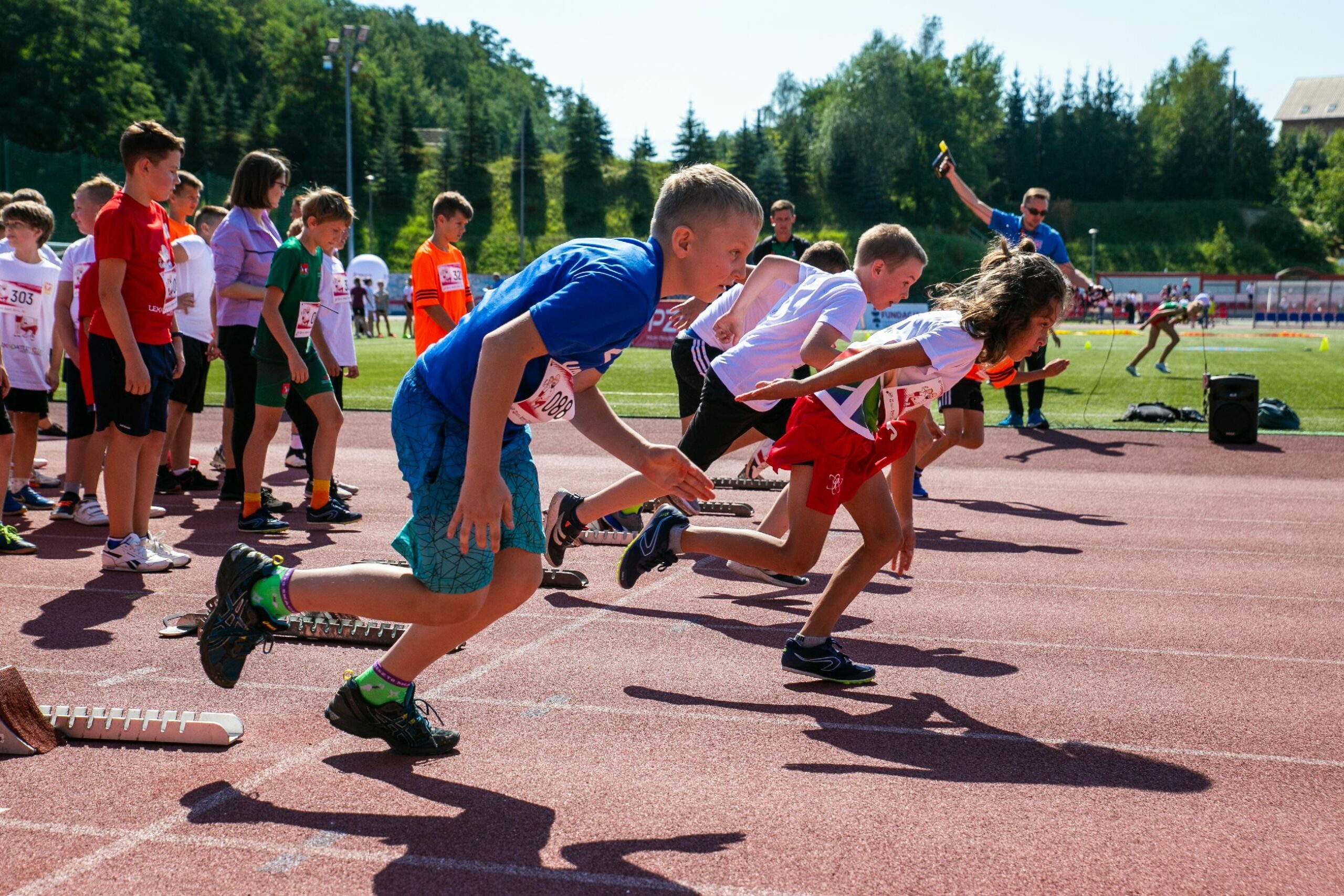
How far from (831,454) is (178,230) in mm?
6219

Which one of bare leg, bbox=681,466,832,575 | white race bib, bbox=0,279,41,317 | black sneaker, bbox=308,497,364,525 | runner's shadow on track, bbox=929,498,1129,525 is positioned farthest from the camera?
runner's shadow on track, bbox=929,498,1129,525

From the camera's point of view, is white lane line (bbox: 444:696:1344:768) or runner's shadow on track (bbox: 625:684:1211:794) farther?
white lane line (bbox: 444:696:1344:768)

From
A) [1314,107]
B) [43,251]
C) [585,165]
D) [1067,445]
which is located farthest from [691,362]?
[1314,107]

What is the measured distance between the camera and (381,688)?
3633mm

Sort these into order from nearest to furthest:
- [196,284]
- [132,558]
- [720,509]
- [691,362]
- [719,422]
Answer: [719,422] → [132,558] → [691,362] → [720,509] → [196,284]

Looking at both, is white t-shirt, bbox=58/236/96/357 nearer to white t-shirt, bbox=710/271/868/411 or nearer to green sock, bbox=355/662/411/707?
white t-shirt, bbox=710/271/868/411

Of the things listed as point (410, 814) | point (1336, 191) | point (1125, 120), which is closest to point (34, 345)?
point (410, 814)

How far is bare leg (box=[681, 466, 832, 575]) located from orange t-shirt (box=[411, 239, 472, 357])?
4292 mm

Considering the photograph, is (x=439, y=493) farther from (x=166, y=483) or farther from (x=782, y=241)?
(x=782, y=241)

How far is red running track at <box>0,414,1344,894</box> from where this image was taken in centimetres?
296

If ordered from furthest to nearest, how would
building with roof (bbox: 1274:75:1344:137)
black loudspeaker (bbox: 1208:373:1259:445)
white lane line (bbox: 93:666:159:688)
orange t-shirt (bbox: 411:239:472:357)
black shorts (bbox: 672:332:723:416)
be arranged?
building with roof (bbox: 1274:75:1344:137) → black loudspeaker (bbox: 1208:373:1259:445) → orange t-shirt (bbox: 411:239:472:357) → black shorts (bbox: 672:332:723:416) → white lane line (bbox: 93:666:159:688)

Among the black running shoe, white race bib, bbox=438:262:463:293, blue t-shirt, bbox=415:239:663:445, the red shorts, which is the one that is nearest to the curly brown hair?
the red shorts

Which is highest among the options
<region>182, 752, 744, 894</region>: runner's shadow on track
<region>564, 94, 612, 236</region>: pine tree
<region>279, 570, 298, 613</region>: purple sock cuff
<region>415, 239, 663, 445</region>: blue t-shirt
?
<region>564, 94, 612, 236</region>: pine tree

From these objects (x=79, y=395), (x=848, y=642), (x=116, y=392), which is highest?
(x=116, y=392)
